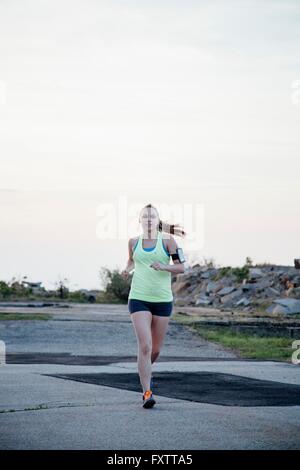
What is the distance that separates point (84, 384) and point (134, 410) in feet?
8.70

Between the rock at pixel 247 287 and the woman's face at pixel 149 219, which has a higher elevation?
the woman's face at pixel 149 219

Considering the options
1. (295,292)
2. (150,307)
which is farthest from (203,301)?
(150,307)

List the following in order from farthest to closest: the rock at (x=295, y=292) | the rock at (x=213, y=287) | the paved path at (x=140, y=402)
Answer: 1. the rock at (x=213, y=287)
2. the rock at (x=295, y=292)
3. the paved path at (x=140, y=402)

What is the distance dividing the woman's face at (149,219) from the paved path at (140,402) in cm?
191

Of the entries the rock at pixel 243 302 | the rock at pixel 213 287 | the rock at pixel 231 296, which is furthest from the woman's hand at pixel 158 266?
the rock at pixel 213 287

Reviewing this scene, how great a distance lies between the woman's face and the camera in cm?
1105

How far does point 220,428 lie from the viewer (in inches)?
351

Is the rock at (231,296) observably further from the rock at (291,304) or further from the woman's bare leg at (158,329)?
the woman's bare leg at (158,329)

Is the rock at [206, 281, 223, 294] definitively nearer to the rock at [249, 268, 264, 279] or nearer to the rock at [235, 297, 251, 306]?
the rock at [249, 268, 264, 279]

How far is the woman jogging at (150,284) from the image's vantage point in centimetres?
1069

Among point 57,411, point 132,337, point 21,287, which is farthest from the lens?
point 21,287

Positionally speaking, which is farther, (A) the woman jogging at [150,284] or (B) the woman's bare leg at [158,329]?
(B) the woman's bare leg at [158,329]
